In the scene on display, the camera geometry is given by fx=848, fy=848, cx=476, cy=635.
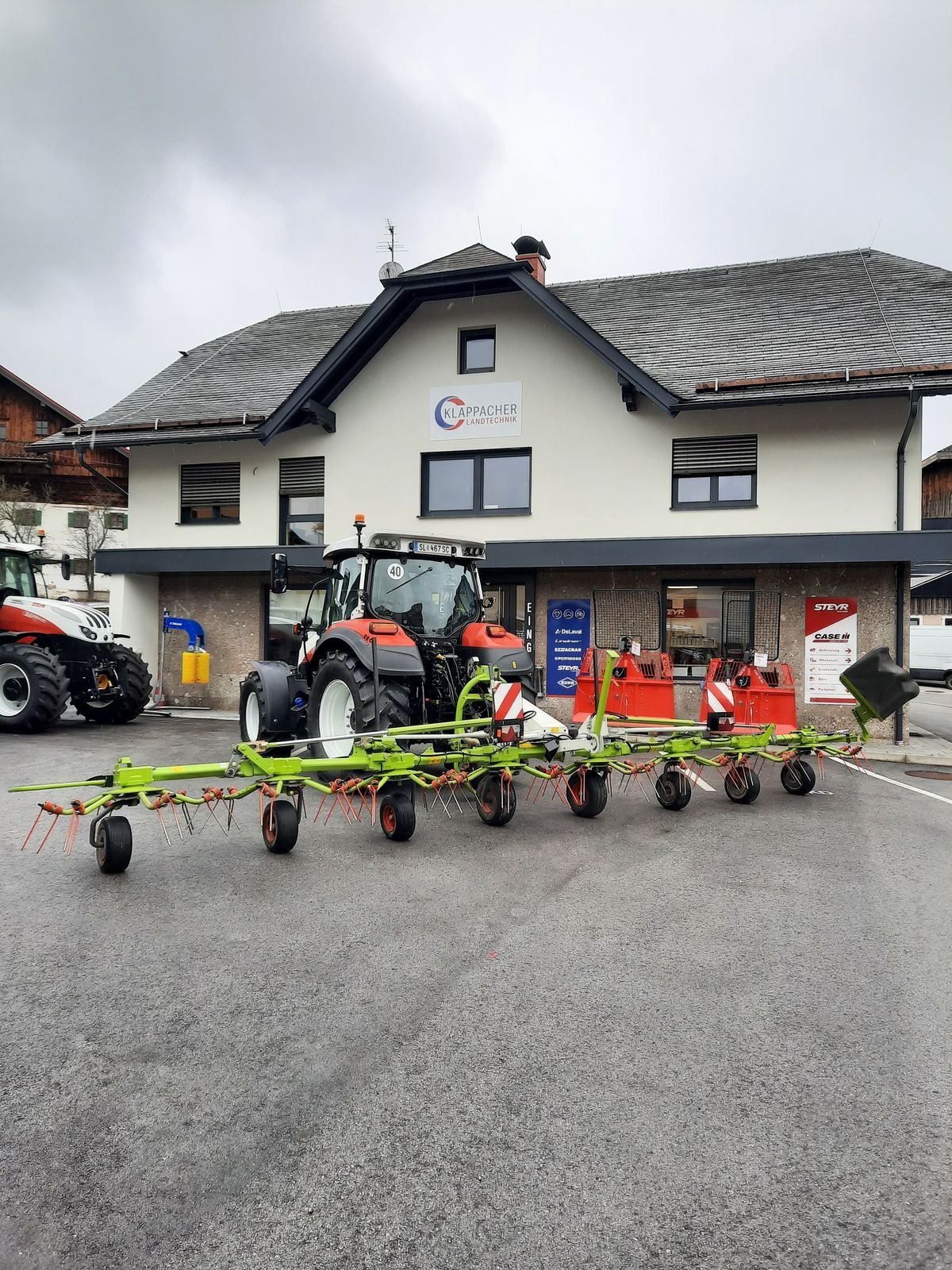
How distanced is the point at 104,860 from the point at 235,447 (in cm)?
1168

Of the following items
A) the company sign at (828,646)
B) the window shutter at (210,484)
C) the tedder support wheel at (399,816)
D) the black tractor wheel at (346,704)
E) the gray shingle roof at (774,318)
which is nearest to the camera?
the tedder support wheel at (399,816)

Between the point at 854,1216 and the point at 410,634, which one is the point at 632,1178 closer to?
the point at 854,1216

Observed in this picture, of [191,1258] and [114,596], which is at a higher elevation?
[114,596]

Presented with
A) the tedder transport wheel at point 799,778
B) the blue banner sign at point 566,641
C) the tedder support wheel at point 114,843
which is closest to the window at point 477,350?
the blue banner sign at point 566,641

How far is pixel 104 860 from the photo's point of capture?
5.20m

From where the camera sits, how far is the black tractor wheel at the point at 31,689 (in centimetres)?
1138

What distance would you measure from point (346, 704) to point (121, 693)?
640 cm

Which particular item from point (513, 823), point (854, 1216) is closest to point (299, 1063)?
point (854, 1216)

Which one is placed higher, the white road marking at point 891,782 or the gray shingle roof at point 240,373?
the gray shingle roof at point 240,373

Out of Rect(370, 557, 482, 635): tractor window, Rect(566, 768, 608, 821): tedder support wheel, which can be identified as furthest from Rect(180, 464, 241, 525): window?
Rect(566, 768, 608, 821): tedder support wheel

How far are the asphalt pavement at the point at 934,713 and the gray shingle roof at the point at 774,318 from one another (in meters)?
5.07

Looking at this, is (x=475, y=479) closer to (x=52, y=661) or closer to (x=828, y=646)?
(x=828, y=646)

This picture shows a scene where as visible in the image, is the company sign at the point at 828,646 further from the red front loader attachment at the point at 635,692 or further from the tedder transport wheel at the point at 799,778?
the tedder transport wheel at the point at 799,778

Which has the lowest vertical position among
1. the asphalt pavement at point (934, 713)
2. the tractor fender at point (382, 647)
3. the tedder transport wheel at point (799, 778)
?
the asphalt pavement at point (934, 713)
